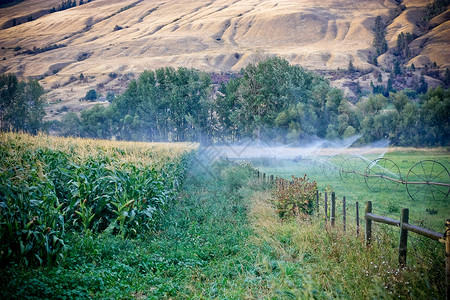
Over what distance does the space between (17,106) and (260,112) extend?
3727 centimetres

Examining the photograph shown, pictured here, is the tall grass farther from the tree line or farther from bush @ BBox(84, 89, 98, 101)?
bush @ BBox(84, 89, 98, 101)

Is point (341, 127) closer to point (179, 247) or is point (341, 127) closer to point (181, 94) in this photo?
point (181, 94)

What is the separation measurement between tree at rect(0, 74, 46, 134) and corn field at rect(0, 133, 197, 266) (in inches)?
1183

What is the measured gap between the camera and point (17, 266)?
5367mm

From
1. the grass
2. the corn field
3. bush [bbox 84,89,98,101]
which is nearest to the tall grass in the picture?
the grass

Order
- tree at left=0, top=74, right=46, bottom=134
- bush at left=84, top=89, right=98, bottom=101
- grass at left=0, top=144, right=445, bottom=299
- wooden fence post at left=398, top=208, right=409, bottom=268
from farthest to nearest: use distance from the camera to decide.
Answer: bush at left=84, top=89, right=98, bottom=101 → tree at left=0, top=74, right=46, bottom=134 → wooden fence post at left=398, top=208, right=409, bottom=268 → grass at left=0, top=144, right=445, bottom=299

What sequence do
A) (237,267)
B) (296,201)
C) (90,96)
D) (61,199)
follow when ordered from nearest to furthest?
(237,267)
(61,199)
(296,201)
(90,96)

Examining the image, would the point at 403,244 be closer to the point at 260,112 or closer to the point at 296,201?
the point at 296,201

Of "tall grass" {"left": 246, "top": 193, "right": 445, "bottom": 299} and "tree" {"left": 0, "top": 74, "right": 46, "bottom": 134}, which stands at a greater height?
"tree" {"left": 0, "top": 74, "right": 46, "bottom": 134}

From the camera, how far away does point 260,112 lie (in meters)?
55.4

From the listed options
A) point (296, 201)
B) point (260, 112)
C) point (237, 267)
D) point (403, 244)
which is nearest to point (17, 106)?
point (260, 112)

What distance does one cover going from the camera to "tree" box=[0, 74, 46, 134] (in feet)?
122

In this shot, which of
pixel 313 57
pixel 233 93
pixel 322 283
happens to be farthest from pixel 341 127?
pixel 313 57

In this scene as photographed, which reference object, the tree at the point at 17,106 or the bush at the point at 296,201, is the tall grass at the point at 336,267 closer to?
the bush at the point at 296,201
